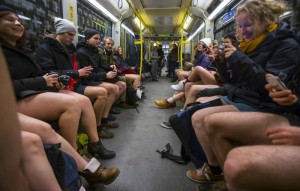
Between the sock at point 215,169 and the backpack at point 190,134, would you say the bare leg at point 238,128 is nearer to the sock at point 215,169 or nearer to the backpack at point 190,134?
the sock at point 215,169

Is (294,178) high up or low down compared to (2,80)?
down

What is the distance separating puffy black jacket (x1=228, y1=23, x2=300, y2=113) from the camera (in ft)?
4.83

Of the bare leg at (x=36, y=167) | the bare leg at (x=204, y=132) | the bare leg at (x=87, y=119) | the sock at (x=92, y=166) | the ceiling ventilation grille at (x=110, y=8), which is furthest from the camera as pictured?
the ceiling ventilation grille at (x=110, y=8)

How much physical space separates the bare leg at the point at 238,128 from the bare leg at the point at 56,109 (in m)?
1.08

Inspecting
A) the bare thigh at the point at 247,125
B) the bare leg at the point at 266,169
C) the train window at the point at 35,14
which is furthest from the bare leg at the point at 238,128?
the train window at the point at 35,14

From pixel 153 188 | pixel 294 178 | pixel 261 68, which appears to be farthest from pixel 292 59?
pixel 153 188

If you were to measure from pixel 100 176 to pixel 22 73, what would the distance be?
106 centimetres

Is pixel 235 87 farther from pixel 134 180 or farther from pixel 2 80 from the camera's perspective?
pixel 2 80

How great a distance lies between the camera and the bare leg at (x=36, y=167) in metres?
1.17

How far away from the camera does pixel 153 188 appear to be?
1913 millimetres

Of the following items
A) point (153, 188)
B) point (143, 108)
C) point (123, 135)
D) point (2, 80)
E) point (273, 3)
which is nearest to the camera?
point (2, 80)

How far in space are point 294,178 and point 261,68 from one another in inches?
31.3

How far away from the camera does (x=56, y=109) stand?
189 cm

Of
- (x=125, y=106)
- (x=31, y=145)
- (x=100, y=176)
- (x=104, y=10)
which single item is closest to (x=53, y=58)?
(x=100, y=176)
